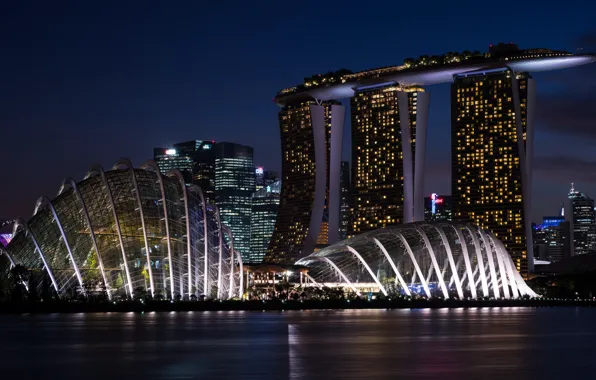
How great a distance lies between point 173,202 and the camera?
138500 mm

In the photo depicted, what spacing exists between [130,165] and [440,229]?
211ft

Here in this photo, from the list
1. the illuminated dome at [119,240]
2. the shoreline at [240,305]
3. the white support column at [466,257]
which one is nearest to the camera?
the shoreline at [240,305]

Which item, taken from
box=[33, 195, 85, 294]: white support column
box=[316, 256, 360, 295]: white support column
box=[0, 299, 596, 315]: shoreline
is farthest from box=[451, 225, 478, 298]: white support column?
box=[33, 195, 85, 294]: white support column

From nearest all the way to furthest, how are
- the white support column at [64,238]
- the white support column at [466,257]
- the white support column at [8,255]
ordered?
the white support column at [64,238] → the white support column at [8,255] → the white support column at [466,257]

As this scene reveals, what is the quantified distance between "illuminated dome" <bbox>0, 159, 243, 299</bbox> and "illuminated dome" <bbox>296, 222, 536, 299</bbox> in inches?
1768

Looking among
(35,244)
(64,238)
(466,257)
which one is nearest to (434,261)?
(466,257)

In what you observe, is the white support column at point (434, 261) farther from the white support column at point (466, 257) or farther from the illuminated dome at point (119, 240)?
the illuminated dome at point (119, 240)

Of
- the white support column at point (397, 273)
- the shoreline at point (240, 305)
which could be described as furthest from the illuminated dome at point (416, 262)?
the shoreline at point (240, 305)

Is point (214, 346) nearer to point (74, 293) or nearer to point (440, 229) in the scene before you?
point (74, 293)

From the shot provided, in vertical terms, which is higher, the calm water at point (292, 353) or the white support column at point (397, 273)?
the white support column at point (397, 273)

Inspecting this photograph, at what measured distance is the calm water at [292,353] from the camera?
42.7 meters

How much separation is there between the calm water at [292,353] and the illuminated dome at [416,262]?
321ft

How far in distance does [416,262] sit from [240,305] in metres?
46.0

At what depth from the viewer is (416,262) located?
17812 cm
